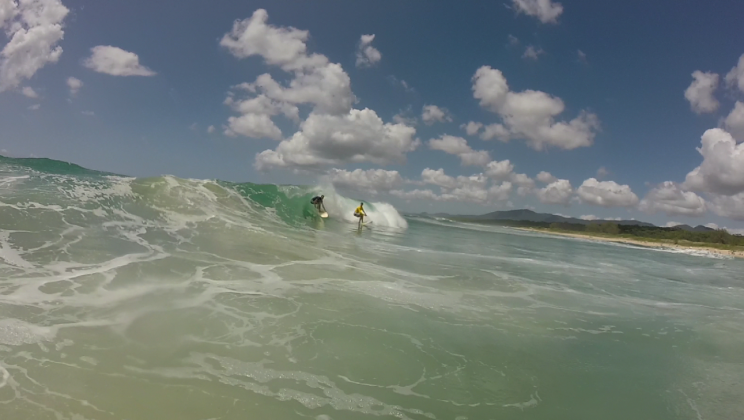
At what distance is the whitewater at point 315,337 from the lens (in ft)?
13.2

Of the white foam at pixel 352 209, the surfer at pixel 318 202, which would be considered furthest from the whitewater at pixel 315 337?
the white foam at pixel 352 209

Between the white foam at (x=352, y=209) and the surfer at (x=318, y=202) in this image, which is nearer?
the surfer at (x=318, y=202)

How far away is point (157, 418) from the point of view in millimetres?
3512

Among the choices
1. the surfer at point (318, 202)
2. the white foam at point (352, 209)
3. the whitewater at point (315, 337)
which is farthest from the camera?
the white foam at point (352, 209)

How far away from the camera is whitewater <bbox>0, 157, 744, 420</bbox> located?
13.2ft

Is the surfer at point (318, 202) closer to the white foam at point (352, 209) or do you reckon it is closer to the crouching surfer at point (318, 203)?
the crouching surfer at point (318, 203)

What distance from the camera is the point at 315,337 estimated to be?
5.66m

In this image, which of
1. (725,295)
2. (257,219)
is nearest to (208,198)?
(257,219)

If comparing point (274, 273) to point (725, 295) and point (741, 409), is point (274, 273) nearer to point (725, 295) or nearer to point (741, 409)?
point (741, 409)

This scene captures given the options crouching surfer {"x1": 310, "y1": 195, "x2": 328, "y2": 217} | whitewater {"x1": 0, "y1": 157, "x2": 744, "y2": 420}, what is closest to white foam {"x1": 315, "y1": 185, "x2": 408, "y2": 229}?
crouching surfer {"x1": 310, "y1": 195, "x2": 328, "y2": 217}

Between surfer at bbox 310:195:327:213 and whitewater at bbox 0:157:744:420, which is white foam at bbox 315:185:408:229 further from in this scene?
whitewater at bbox 0:157:744:420

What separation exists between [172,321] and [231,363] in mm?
1631

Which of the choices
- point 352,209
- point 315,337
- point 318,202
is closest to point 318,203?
point 318,202

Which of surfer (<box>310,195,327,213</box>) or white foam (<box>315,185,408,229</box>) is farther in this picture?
white foam (<box>315,185,408,229</box>)
